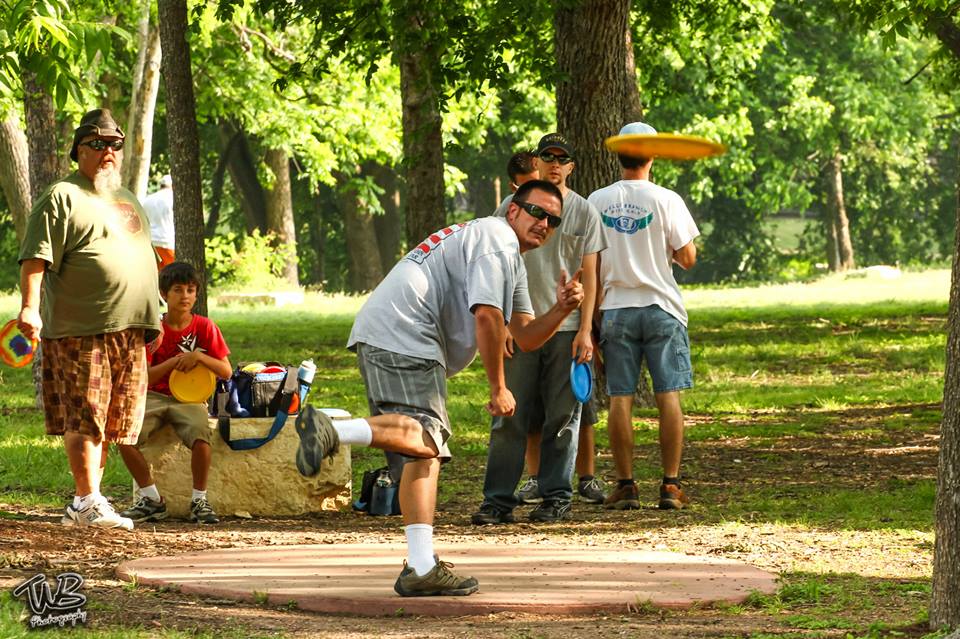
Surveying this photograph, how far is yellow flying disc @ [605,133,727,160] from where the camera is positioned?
7468mm

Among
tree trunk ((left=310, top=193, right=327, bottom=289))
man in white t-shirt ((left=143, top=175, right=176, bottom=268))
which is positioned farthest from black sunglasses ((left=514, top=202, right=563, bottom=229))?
tree trunk ((left=310, top=193, right=327, bottom=289))

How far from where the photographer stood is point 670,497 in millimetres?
8844

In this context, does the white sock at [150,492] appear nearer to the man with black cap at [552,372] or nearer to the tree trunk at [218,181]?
the man with black cap at [552,372]

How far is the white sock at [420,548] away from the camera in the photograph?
20.2 feet

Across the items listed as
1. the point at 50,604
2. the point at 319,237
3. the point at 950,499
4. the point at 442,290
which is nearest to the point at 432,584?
the point at 442,290

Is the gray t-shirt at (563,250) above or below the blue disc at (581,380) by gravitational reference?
above

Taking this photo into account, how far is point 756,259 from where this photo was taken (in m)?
63.2

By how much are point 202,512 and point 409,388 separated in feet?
9.34

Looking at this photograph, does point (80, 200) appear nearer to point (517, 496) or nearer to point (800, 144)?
point (517, 496)

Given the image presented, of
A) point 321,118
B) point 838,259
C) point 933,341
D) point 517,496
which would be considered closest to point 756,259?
point 838,259

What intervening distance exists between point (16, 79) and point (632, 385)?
370 cm

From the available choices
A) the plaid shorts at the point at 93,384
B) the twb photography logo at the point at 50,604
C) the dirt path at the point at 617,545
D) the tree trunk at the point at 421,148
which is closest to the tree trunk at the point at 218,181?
the tree trunk at the point at 421,148

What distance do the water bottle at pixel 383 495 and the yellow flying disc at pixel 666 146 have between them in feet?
7.60

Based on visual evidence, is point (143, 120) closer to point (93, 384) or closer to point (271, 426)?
point (271, 426)
